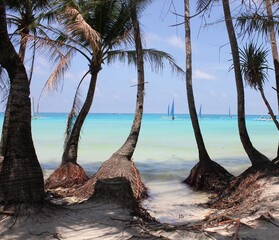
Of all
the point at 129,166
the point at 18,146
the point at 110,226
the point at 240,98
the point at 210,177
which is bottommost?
the point at 210,177

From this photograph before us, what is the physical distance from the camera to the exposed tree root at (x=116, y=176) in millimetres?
8466

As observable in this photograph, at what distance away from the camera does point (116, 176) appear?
8383 millimetres

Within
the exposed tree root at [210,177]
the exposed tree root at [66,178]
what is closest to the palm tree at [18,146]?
the exposed tree root at [66,178]

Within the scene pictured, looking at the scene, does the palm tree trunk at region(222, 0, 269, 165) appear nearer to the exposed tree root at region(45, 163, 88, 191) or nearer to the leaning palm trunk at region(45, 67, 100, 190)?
the leaning palm trunk at region(45, 67, 100, 190)

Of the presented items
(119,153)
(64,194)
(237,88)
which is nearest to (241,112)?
(237,88)

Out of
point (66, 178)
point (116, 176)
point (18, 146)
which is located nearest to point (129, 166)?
point (116, 176)

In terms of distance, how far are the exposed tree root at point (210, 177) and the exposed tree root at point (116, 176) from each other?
1.67 metres

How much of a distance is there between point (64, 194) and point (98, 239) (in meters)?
4.54

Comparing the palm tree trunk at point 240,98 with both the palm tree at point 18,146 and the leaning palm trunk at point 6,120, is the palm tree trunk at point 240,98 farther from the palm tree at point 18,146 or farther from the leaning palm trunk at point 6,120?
the palm tree at point 18,146

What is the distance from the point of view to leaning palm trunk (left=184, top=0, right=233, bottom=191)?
9.60 m

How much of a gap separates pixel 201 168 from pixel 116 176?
274 centimetres

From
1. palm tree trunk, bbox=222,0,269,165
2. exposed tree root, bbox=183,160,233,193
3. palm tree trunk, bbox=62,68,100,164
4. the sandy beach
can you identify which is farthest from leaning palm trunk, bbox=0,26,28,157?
exposed tree root, bbox=183,160,233,193

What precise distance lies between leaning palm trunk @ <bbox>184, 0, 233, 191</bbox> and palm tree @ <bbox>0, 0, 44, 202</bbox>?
5.43m

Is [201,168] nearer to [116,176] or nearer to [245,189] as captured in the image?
[245,189]
